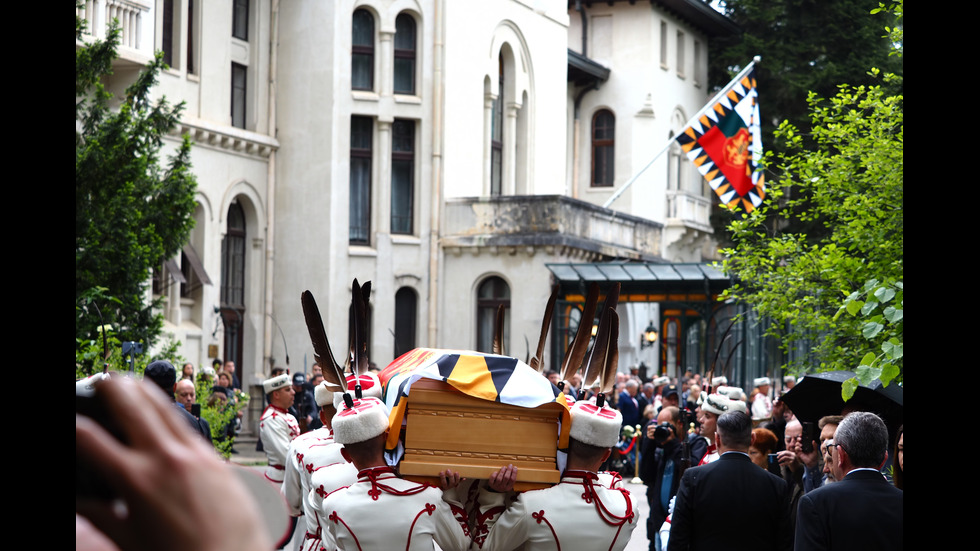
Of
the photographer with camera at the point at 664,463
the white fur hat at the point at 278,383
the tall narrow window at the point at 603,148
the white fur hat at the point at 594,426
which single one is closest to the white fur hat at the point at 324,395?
the white fur hat at the point at 594,426

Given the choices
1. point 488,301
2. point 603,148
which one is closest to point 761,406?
point 488,301

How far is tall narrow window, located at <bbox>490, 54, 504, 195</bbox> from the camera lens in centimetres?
3541

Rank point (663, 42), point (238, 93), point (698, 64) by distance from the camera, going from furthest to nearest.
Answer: point (698, 64)
point (663, 42)
point (238, 93)

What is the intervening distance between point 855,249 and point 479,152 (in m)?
20.3

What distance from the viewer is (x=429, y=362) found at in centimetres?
700

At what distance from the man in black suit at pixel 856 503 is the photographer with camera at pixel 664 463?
405 centimetres

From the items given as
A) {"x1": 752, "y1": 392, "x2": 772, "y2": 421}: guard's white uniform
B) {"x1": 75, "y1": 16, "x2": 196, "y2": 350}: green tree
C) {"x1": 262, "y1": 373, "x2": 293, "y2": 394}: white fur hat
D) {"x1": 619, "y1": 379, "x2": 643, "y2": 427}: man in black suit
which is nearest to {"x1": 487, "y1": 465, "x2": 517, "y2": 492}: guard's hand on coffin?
{"x1": 262, "y1": 373, "x2": 293, "y2": 394}: white fur hat

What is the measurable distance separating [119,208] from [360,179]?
13845mm

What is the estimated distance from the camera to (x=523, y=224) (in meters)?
Answer: 32.2

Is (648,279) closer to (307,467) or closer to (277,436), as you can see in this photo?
(277,436)

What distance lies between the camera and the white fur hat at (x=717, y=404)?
8859 millimetres
